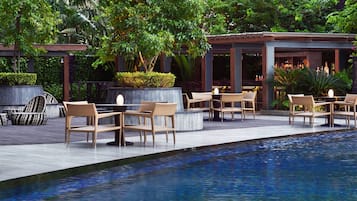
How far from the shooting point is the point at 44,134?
14.7 m

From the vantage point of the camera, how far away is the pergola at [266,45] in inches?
854

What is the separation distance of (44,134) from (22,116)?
2.82 m

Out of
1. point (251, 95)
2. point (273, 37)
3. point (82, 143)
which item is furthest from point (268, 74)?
point (82, 143)

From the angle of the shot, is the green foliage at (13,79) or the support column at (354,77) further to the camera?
the support column at (354,77)

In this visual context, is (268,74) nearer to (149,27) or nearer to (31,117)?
(149,27)

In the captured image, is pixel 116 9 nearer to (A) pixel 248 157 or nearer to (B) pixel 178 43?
(B) pixel 178 43

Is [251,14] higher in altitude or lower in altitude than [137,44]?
higher

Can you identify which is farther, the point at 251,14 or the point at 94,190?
the point at 251,14

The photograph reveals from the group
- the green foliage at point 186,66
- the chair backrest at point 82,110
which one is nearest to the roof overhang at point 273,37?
the green foliage at point 186,66

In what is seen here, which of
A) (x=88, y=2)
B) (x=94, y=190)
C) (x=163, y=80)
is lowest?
(x=94, y=190)

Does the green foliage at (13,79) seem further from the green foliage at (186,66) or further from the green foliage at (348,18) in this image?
the green foliage at (348,18)

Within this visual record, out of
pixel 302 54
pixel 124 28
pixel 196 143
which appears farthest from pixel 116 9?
pixel 302 54

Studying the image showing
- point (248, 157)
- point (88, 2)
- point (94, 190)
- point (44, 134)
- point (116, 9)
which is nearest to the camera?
point (94, 190)

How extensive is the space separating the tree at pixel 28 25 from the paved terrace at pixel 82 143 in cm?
340
